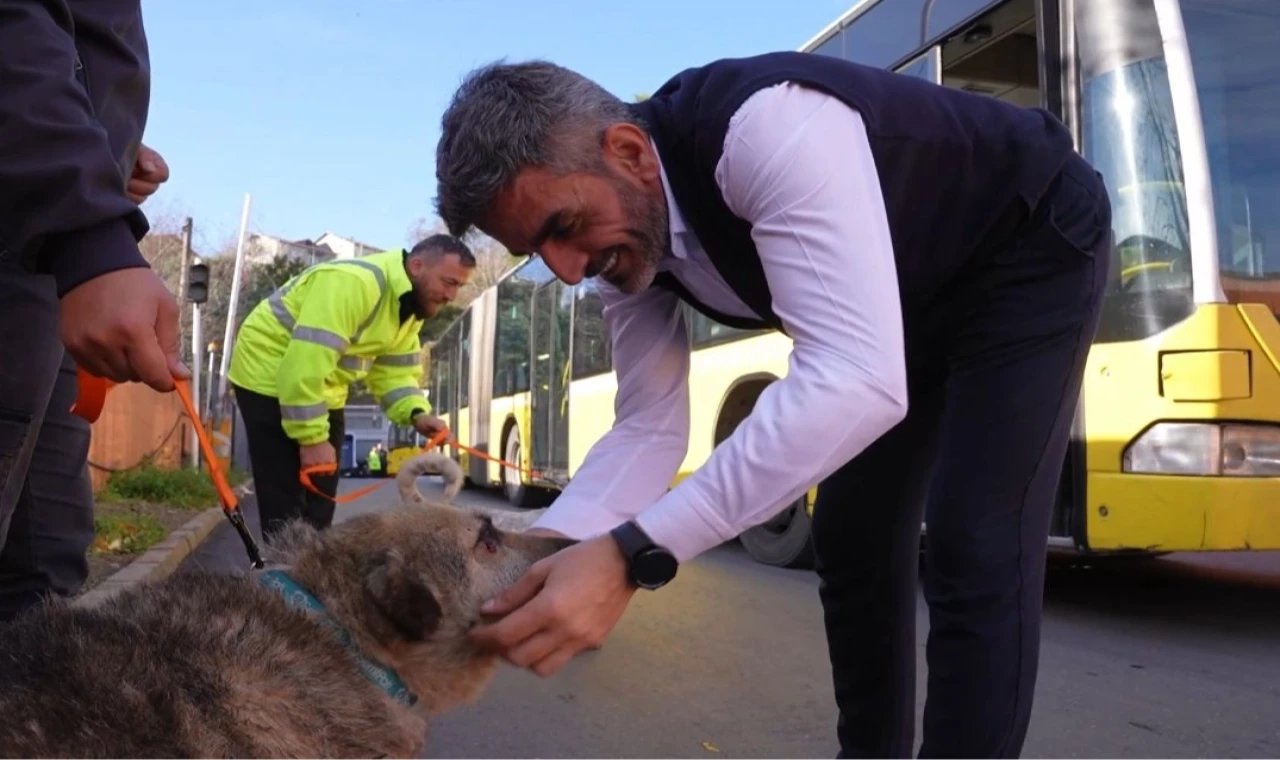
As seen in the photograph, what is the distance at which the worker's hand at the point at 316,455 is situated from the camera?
5234mm

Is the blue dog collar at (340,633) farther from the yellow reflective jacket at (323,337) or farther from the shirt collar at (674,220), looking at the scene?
the yellow reflective jacket at (323,337)

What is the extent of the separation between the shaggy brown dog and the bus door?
10.9 meters

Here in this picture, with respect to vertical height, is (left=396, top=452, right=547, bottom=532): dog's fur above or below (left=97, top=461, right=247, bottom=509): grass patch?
above

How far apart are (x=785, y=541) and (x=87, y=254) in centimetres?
765

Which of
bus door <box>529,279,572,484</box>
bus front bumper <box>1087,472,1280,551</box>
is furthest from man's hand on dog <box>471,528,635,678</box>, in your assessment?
bus door <box>529,279,572,484</box>

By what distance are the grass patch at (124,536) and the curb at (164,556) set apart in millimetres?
79

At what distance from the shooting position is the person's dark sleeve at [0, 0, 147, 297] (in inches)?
75.9

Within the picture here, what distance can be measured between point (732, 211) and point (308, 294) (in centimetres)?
340

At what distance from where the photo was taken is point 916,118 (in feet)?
8.33

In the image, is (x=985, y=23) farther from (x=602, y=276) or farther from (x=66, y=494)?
(x=66, y=494)

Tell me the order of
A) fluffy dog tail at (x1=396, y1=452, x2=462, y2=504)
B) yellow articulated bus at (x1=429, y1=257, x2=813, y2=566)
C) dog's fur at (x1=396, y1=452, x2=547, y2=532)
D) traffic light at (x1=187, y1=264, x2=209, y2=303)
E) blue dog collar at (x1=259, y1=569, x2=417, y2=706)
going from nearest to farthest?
blue dog collar at (x1=259, y1=569, x2=417, y2=706) < dog's fur at (x1=396, y1=452, x2=547, y2=532) < fluffy dog tail at (x1=396, y1=452, x2=462, y2=504) < yellow articulated bus at (x1=429, y1=257, x2=813, y2=566) < traffic light at (x1=187, y1=264, x2=209, y2=303)

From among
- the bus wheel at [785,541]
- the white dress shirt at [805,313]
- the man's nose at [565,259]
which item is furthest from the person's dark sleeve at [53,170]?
the bus wheel at [785,541]

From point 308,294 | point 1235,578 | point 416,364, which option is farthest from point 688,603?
point 1235,578

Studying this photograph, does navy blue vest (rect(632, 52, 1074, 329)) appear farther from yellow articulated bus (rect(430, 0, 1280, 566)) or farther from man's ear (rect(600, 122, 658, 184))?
yellow articulated bus (rect(430, 0, 1280, 566))
